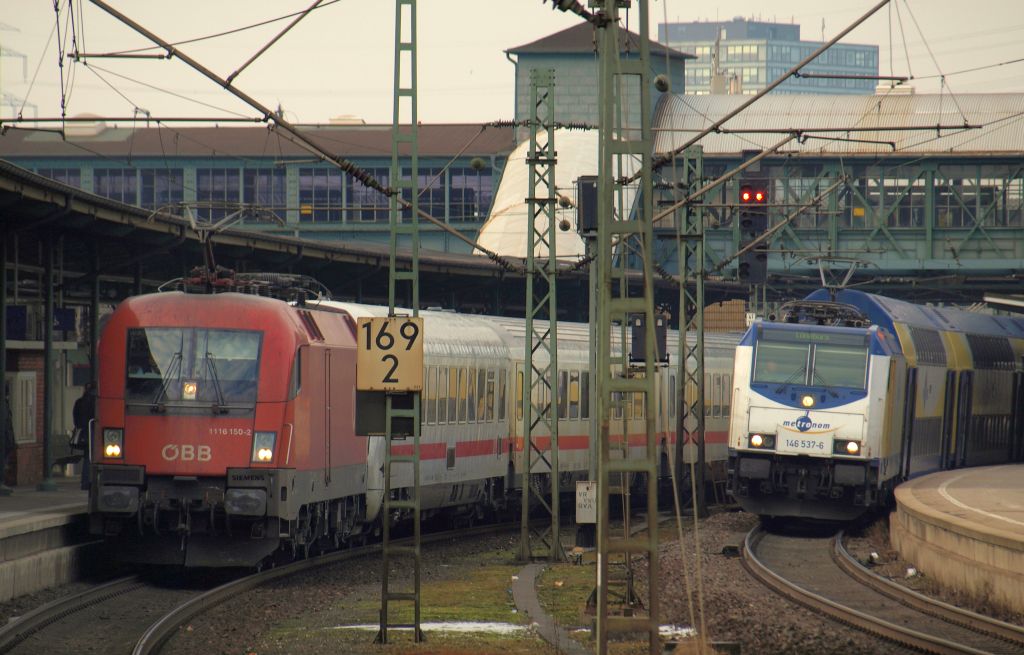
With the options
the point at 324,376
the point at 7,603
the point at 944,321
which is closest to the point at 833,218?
the point at 944,321

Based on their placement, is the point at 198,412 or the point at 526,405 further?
the point at 526,405

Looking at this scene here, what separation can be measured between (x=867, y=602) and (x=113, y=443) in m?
8.47

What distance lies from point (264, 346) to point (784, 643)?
7.35 meters

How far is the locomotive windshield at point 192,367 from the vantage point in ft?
60.1

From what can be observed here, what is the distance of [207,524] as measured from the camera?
715 inches

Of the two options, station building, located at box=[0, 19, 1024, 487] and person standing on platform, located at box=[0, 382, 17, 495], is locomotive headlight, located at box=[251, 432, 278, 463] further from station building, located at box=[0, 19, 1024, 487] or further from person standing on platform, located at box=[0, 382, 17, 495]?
station building, located at box=[0, 19, 1024, 487]

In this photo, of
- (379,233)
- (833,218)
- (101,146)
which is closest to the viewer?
(833,218)

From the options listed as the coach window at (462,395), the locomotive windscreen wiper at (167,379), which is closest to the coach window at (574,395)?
the coach window at (462,395)

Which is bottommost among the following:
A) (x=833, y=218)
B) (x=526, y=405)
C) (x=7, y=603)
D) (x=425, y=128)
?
(x=7, y=603)

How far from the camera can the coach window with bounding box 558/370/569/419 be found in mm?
30812

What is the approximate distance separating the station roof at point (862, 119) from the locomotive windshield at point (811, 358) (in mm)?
30988

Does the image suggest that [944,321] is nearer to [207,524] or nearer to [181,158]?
[207,524]

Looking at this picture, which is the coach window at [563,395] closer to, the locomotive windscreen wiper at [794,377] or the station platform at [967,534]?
the locomotive windscreen wiper at [794,377]

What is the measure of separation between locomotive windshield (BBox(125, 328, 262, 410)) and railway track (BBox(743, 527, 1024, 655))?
6.49 metres
